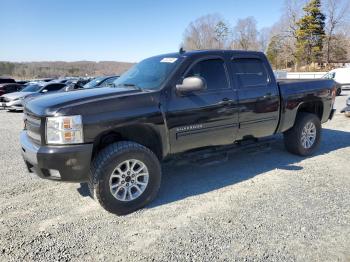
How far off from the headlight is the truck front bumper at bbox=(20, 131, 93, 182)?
0.08 metres

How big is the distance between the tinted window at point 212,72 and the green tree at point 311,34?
52.2 meters

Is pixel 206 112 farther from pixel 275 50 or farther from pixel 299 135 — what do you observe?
pixel 275 50

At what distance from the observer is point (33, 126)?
3924 millimetres

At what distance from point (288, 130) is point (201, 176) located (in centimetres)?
216

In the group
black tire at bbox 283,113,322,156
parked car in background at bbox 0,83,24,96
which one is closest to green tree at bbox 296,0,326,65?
parked car in background at bbox 0,83,24,96

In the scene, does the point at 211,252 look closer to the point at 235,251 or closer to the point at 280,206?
the point at 235,251

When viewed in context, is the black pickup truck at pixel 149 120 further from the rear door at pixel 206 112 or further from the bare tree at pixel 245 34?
the bare tree at pixel 245 34

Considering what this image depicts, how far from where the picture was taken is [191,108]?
14.5ft

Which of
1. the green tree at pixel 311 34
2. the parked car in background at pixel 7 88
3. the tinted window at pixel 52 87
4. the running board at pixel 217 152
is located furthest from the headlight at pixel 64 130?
the green tree at pixel 311 34

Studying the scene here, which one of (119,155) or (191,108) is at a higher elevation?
(191,108)

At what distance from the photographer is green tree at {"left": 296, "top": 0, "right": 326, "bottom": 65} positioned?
169 ft

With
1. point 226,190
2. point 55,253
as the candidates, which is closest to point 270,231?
point 226,190

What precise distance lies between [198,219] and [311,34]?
55.5 m

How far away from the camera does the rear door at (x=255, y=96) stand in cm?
506
